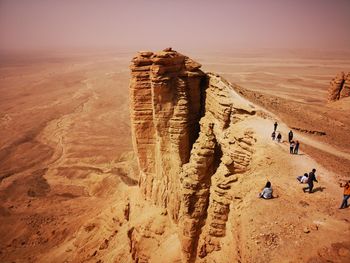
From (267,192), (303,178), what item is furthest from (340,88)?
(267,192)

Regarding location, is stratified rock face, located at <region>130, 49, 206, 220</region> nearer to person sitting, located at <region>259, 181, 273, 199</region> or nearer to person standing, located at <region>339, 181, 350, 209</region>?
person sitting, located at <region>259, 181, 273, 199</region>

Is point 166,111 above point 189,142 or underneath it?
above

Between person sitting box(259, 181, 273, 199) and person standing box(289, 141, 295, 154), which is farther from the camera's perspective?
person standing box(289, 141, 295, 154)

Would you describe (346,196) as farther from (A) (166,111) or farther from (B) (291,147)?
(A) (166,111)

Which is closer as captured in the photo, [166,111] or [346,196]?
[346,196]

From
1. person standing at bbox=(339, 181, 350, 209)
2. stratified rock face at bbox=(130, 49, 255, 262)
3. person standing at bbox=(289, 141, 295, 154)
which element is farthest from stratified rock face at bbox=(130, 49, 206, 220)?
person standing at bbox=(339, 181, 350, 209)

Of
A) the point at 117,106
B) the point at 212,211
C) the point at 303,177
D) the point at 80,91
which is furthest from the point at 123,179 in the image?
the point at 80,91
